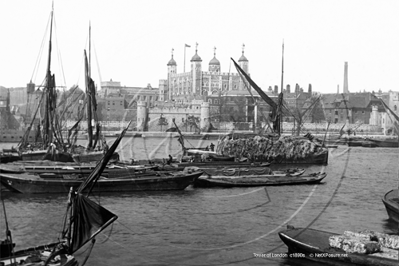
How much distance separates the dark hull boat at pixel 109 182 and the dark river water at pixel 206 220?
0.62 metres

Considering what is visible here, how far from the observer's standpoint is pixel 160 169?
121 feet

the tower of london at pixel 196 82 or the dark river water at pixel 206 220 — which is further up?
the tower of london at pixel 196 82

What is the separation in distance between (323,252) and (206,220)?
8.97 meters

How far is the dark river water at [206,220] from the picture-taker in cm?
1964

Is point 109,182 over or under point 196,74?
under

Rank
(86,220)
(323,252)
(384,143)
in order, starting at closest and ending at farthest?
1. (86,220)
2. (323,252)
3. (384,143)

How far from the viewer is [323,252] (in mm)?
16891

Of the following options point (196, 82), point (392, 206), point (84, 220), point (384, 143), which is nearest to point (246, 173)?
point (392, 206)

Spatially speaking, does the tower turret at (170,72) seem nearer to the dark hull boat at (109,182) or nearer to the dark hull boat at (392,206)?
the dark hull boat at (109,182)

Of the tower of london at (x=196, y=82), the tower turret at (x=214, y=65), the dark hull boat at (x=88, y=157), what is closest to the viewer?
the dark hull boat at (x=88, y=157)

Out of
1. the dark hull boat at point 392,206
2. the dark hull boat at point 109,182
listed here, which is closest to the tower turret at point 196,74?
the dark hull boat at point 109,182

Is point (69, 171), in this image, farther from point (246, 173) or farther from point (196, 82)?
point (196, 82)

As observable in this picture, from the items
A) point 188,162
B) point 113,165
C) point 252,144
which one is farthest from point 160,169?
point 252,144

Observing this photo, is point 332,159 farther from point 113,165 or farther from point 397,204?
point 397,204
